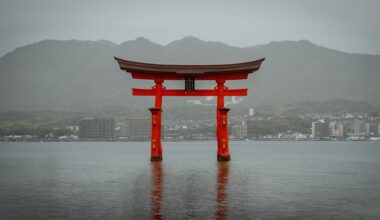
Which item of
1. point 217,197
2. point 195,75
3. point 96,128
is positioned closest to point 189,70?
point 195,75

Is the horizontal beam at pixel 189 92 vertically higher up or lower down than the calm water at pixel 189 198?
higher up

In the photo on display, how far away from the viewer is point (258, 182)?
2920 cm

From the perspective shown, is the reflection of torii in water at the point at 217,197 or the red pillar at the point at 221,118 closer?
the reflection of torii in water at the point at 217,197

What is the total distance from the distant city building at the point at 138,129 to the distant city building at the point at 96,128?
5579mm

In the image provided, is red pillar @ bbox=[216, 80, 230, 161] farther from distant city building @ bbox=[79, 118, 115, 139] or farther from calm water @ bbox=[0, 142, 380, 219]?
distant city building @ bbox=[79, 118, 115, 139]

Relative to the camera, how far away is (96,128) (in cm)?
19138

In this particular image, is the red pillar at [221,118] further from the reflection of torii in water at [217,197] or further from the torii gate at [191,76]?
the reflection of torii in water at [217,197]

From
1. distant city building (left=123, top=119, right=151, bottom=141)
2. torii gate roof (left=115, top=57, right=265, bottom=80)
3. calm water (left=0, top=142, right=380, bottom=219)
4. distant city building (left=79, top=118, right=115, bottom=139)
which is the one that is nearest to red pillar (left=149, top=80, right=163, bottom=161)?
torii gate roof (left=115, top=57, right=265, bottom=80)

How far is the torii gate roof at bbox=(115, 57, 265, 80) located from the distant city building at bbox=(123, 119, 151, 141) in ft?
495

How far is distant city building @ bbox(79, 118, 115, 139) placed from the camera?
188 meters

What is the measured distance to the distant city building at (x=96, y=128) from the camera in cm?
18762

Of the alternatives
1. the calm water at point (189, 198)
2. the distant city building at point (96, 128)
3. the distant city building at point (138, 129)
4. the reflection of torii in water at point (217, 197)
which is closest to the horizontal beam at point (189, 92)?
the reflection of torii in water at point (217, 197)

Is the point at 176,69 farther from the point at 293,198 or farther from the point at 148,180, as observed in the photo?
the point at 293,198

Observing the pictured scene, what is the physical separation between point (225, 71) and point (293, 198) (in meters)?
17.4
